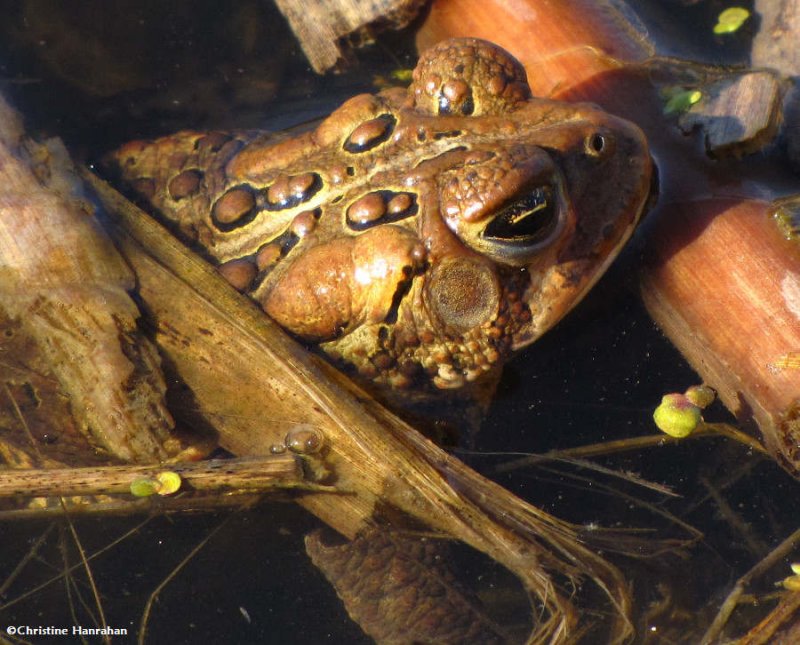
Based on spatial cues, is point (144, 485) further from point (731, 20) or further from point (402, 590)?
point (731, 20)

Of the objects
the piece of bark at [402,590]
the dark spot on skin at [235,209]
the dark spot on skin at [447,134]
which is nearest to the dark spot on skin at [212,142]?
the dark spot on skin at [235,209]

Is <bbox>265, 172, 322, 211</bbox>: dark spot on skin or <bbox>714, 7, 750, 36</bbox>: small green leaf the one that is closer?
<bbox>265, 172, 322, 211</bbox>: dark spot on skin

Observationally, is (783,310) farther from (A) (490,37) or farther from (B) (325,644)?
(B) (325,644)

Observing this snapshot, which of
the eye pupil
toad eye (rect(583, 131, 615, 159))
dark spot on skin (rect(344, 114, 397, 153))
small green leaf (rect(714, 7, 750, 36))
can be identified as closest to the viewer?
the eye pupil

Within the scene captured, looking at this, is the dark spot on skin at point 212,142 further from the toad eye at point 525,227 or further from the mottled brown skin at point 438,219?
the toad eye at point 525,227

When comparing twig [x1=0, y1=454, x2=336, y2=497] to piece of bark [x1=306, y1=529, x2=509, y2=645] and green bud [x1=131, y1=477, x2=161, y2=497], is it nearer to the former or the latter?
green bud [x1=131, y1=477, x2=161, y2=497]

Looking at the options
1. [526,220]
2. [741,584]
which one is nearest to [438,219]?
[526,220]

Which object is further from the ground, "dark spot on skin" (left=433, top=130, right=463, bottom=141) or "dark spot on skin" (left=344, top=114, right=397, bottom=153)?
"dark spot on skin" (left=344, top=114, right=397, bottom=153)

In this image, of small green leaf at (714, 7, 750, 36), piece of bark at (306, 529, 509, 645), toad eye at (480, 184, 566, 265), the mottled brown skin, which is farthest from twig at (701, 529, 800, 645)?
small green leaf at (714, 7, 750, 36)
